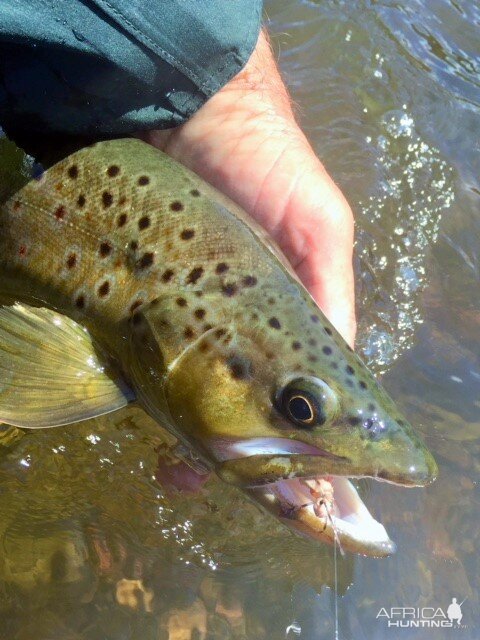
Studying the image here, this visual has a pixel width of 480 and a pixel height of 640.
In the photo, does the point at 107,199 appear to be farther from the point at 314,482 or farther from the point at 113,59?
the point at 314,482

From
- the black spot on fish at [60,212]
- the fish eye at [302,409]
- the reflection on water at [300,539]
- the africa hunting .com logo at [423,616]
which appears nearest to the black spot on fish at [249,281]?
the fish eye at [302,409]

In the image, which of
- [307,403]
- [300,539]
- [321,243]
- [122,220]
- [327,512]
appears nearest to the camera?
[307,403]

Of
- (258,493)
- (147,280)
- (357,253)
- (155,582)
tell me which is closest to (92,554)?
(155,582)

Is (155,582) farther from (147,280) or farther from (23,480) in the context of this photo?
(147,280)

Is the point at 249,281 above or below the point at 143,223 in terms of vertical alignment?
above

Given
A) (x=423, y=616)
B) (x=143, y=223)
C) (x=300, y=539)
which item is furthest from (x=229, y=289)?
(x=423, y=616)

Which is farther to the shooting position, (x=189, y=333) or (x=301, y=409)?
(x=189, y=333)

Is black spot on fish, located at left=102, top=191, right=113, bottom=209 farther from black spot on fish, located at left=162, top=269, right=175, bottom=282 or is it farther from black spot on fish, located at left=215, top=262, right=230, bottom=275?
black spot on fish, located at left=215, top=262, right=230, bottom=275
